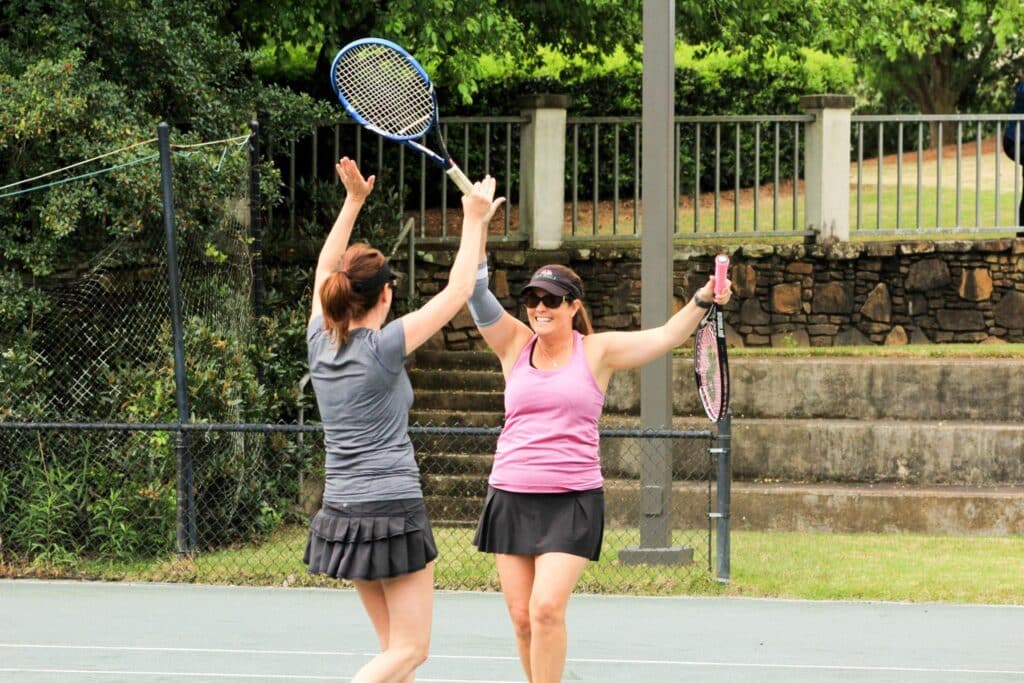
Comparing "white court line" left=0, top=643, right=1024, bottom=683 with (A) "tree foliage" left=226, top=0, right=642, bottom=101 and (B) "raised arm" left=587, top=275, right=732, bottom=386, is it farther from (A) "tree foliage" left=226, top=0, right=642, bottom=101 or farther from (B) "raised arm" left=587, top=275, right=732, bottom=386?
(A) "tree foliage" left=226, top=0, right=642, bottom=101

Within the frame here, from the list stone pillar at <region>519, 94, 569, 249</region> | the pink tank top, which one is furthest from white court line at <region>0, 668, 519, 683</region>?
stone pillar at <region>519, 94, 569, 249</region>

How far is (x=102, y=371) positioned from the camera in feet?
39.0

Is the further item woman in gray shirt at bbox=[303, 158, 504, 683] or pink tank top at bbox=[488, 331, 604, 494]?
pink tank top at bbox=[488, 331, 604, 494]

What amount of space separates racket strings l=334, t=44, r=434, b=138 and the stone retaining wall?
8835 mm

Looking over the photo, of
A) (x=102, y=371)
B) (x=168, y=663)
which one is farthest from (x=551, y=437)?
(x=102, y=371)

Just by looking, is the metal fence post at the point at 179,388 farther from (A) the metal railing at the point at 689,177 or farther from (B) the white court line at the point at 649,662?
(A) the metal railing at the point at 689,177

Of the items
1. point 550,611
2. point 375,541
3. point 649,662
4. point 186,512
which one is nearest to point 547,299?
point 550,611

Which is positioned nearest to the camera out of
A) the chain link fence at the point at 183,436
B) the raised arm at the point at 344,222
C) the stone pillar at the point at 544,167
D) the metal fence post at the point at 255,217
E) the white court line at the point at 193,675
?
the raised arm at the point at 344,222

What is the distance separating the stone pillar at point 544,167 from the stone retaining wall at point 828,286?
27 cm

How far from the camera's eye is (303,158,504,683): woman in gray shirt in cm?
567

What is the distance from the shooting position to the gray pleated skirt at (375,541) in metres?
5.69

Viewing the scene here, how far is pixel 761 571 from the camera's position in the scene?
1098 centimetres

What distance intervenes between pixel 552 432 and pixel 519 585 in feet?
1.89

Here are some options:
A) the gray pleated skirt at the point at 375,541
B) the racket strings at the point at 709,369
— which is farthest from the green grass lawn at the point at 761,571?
the gray pleated skirt at the point at 375,541
